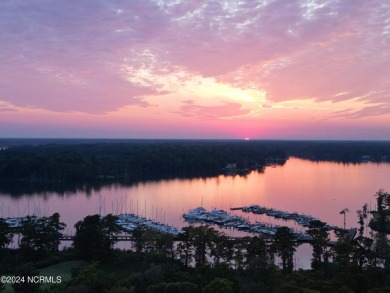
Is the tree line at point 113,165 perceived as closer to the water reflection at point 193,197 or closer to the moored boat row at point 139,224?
the water reflection at point 193,197

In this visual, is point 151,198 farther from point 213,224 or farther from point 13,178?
point 13,178

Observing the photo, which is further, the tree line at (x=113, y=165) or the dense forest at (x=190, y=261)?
the tree line at (x=113, y=165)

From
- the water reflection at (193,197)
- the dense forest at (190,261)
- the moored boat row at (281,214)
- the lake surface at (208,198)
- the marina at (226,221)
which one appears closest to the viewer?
the dense forest at (190,261)

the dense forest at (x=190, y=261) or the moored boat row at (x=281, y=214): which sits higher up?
the dense forest at (x=190, y=261)

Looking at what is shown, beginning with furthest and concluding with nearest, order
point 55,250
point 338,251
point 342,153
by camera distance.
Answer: point 342,153
point 55,250
point 338,251

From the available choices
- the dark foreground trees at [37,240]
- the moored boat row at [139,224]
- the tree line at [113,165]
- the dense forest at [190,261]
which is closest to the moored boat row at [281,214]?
the dense forest at [190,261]

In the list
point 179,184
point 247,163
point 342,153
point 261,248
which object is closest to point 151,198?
point 179,184

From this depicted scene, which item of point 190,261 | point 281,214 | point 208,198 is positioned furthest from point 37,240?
point 208,198

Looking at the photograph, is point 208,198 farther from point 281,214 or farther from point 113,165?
point 113,165
